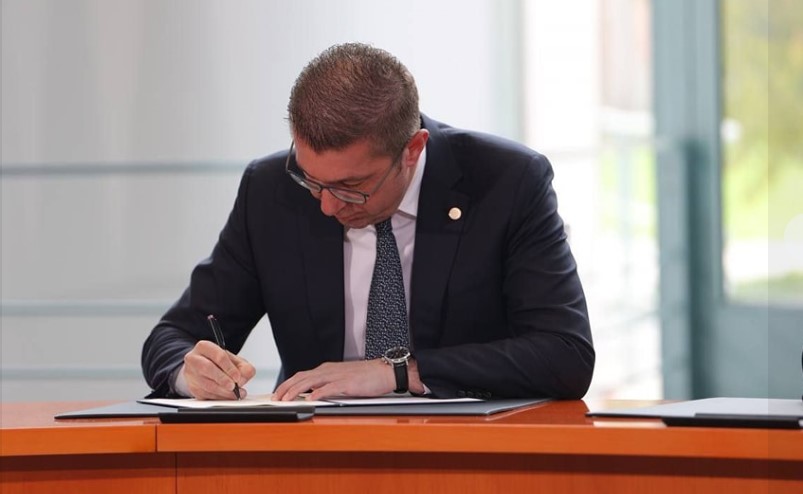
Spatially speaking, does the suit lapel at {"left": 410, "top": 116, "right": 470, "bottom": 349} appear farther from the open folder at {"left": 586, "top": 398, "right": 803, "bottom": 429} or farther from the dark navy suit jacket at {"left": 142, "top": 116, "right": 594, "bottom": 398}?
the open folder at {"left": 586, "top": 398, "right": 803, "bottom": 429}

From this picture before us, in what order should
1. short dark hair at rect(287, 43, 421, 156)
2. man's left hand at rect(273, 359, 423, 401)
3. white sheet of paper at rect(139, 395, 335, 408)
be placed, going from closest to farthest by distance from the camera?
white sheet of paper at rect(139, 395, 335, 408) < man's left hand at rect(273, 359, 423, 401) < short dark hair at rect(287, 43, 421, 156)

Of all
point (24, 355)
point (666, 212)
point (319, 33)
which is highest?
point (319, 33)

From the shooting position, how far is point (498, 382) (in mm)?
2004

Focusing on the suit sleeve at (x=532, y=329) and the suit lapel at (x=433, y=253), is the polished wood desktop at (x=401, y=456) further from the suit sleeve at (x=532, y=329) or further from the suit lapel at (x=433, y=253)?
the suit lapel at (x=433, y=253)

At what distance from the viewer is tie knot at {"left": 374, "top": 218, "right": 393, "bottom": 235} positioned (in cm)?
229

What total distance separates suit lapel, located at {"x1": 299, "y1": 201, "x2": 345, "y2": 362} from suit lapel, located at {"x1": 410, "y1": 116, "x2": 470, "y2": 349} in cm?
15

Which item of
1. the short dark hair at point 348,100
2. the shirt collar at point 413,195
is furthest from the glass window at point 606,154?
the short dark hair at point 348,100

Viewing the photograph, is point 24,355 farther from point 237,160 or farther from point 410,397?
point 410,397

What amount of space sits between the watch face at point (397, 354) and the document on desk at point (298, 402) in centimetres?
7

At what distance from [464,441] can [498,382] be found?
0.44 m

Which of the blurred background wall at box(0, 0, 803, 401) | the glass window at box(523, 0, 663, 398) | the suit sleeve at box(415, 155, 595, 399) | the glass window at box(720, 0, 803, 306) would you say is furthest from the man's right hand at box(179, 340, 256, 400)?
the glass window at box(720, 0, 803, 306)

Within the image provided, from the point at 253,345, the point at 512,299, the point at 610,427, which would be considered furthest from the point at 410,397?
the point at 253,345

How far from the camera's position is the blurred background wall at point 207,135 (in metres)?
3.51

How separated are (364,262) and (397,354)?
316 millimetres
